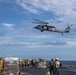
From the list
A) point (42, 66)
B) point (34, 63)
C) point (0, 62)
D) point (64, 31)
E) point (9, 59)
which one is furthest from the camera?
point (64, 31)

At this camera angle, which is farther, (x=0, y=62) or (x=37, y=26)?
(x=37, y=26)

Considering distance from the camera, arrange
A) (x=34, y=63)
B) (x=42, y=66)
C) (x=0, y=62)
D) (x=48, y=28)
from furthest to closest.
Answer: (x=48, y=28) < (x=34, y=63) < (x=42, y=66) < (x=0, y=62)

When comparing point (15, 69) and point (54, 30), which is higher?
point (54, 30)

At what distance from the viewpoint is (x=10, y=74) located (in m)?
18.5

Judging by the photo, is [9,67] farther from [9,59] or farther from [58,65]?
[58,65]

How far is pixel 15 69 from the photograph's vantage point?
18562 millimetres

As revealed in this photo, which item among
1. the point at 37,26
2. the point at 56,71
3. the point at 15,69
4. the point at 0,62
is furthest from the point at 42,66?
the point at 15,69

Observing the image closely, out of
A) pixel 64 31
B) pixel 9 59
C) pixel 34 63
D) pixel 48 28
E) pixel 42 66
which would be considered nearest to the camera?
pixel 9 59

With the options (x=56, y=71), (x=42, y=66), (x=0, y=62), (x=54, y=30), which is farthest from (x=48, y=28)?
(x=56, y=71)

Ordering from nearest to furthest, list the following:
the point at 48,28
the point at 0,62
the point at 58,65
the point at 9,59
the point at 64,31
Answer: the point at 9,59 < the point at 58,65 < the point at 0,62 < the point at 48,28 < the point at 64,31

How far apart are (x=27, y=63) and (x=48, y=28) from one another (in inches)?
364

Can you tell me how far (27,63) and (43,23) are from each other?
9.86m

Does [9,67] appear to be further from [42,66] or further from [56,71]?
[42,66]

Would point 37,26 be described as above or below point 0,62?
above
